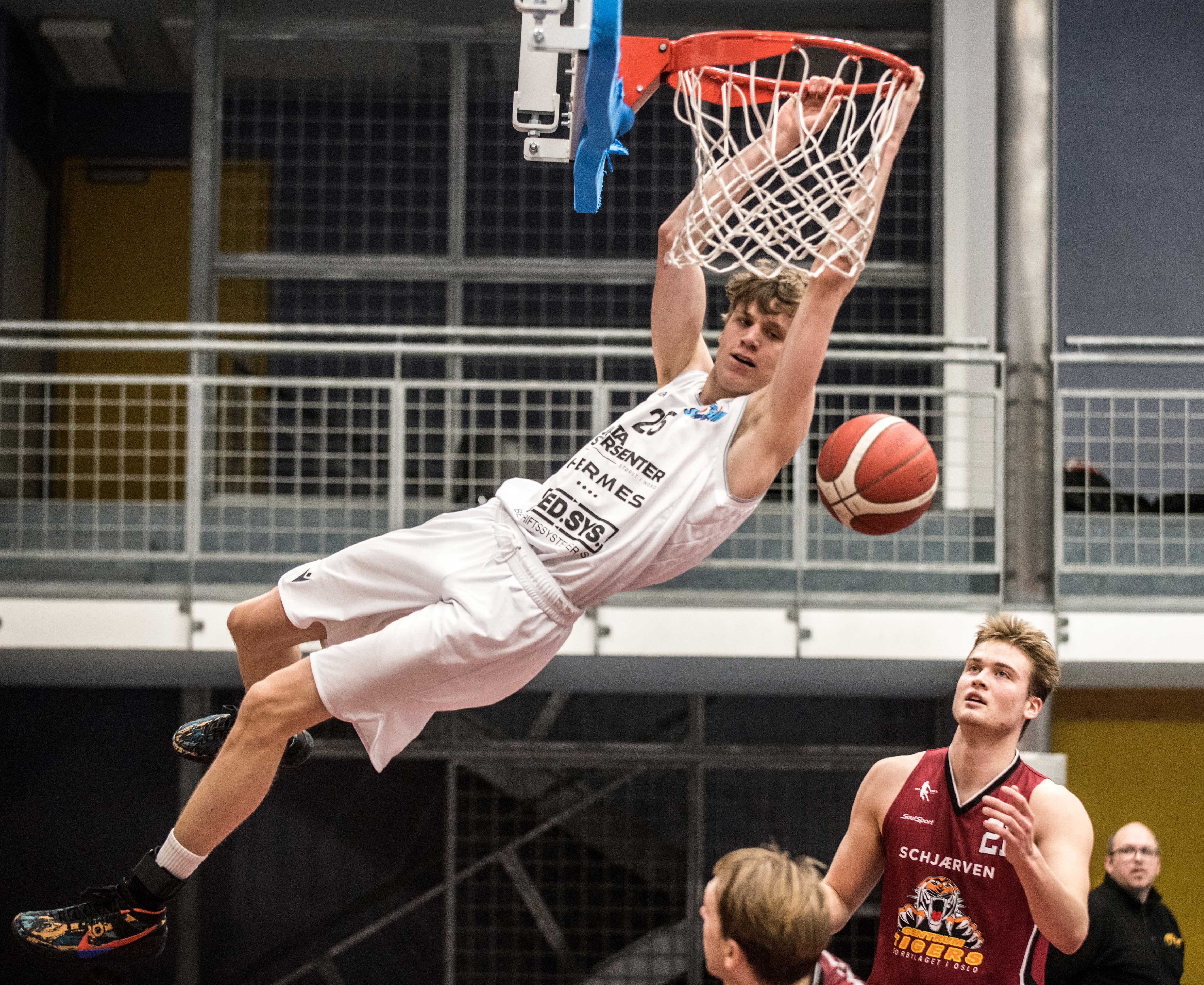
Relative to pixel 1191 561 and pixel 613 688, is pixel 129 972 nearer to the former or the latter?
pixel 613 688

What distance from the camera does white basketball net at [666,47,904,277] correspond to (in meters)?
2.41

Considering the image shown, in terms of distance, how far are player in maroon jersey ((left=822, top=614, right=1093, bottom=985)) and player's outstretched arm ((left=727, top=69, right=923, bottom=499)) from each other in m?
0.57

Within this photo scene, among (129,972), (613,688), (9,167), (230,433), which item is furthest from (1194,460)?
(9,167)

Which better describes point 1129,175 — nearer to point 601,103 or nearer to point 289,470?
point 289,470

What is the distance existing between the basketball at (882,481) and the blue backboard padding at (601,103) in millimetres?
871

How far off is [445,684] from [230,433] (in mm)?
4697

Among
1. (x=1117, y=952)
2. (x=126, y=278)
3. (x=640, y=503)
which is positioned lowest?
(x=1117, y=952)

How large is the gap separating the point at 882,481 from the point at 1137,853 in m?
2.54

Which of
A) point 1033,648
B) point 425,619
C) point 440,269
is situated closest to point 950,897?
point 1033,648

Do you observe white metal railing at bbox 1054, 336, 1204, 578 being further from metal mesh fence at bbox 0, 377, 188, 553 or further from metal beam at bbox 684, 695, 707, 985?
metal mesh fence at bbox 0, 377, 188, 553

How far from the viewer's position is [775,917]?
1.82 meters

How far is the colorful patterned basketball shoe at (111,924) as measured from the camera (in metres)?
2.44

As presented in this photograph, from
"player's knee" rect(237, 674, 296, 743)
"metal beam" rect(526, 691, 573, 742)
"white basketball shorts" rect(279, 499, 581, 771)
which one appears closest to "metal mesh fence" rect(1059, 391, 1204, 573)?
"metal beam" rect(526, 691, 573, 742)

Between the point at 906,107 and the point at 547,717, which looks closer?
the point at 906,107
